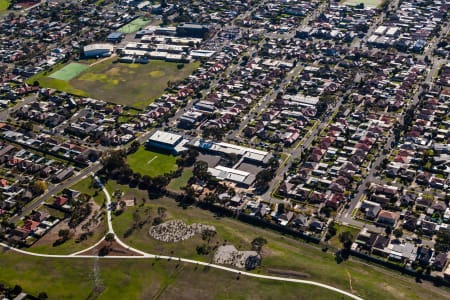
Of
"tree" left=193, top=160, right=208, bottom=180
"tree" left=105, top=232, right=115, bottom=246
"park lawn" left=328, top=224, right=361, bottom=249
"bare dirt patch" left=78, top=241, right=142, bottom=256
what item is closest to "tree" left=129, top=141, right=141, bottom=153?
"tree" left=193, top=160, right=208, bottom=180

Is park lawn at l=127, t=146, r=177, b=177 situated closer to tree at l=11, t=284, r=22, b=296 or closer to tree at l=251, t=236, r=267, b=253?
tree at l=251, t=236, r=267, b=253

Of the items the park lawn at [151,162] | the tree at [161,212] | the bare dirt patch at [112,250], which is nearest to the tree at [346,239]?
the tree at [161,212]

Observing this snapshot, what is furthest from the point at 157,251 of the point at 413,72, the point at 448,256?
the point at 413,72

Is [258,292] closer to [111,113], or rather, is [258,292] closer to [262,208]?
[262,208]

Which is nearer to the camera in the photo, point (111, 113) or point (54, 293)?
point (54, 293)

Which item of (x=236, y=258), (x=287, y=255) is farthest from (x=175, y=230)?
(x=287, y=255)

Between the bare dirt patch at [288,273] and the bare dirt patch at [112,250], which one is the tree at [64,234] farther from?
the bare dirt patch at [288,273]
